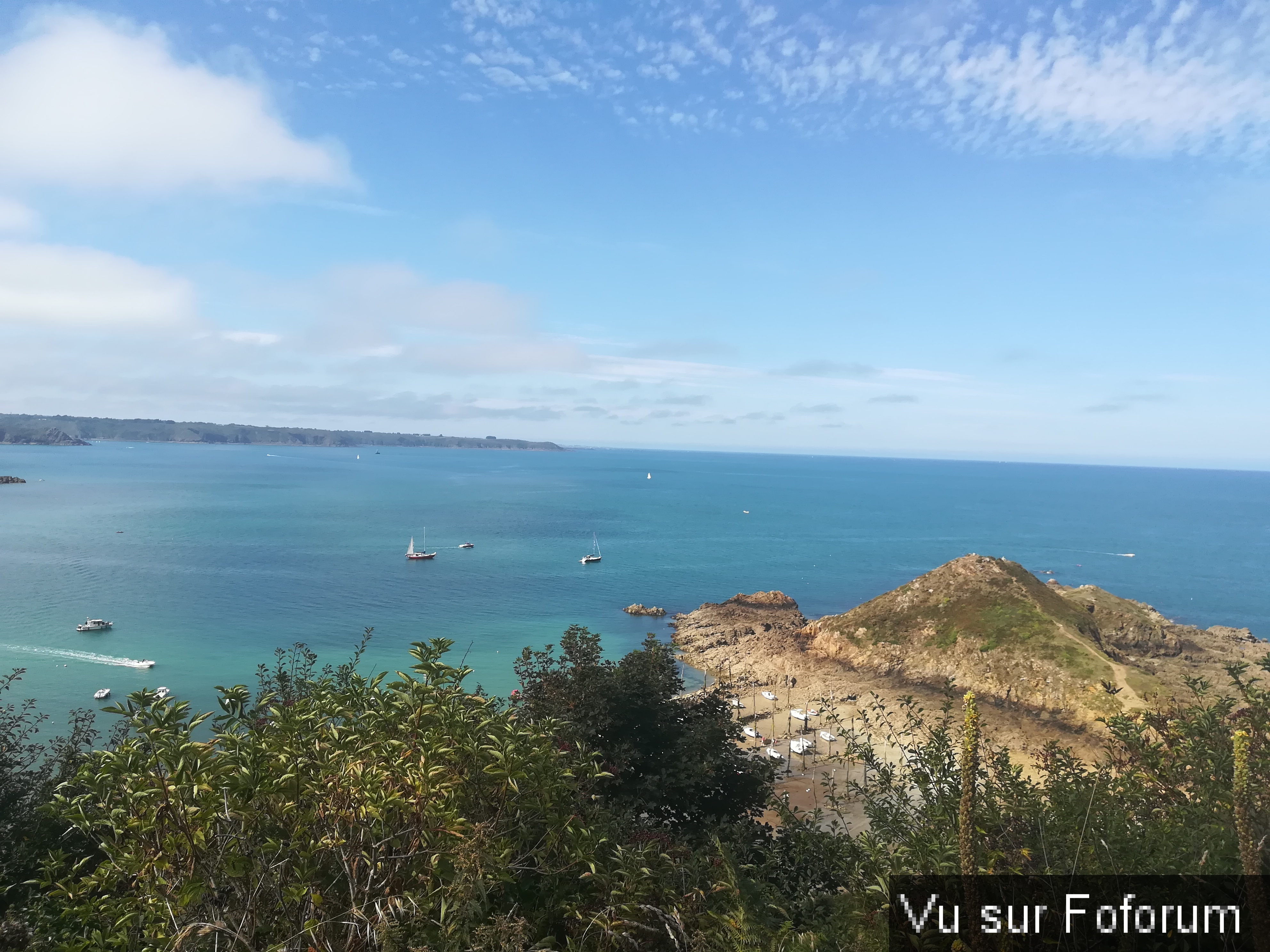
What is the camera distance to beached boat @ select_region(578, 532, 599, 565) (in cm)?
7194

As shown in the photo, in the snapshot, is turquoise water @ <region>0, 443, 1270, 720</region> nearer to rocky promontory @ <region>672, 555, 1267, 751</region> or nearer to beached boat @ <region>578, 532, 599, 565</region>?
beached boat @ <region>578, 532, 599, 565</region>

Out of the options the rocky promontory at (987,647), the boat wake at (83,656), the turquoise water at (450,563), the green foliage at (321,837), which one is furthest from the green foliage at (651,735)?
the boat wake at (83,656)

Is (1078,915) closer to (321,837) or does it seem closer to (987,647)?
(321,837)

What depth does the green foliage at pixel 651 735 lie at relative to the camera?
43.7ft

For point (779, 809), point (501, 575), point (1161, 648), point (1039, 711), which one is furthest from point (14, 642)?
point (1161, 648)

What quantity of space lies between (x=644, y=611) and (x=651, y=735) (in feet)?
132

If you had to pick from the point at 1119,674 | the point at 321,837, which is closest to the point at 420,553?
the point at 1119,674

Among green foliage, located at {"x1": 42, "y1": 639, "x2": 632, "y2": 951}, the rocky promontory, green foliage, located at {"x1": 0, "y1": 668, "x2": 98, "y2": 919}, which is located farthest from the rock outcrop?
green foliage, located at {"x1": 42, "y1": 639, "x2": 632, "y2": 951}

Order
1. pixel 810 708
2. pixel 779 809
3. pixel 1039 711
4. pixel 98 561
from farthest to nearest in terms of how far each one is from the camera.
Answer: pixel 98 561 → pixel 810 708 → pixel 1039 711 → pixel 779 809

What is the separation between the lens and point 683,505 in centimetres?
13762

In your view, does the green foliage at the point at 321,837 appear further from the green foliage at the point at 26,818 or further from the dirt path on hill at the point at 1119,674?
the dirt path on hill at the point at 1119,674

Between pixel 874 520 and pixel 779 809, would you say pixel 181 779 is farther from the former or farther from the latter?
pixel 874 520

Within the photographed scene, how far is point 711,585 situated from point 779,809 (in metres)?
54.7

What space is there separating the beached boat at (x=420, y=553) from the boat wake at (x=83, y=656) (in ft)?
100
